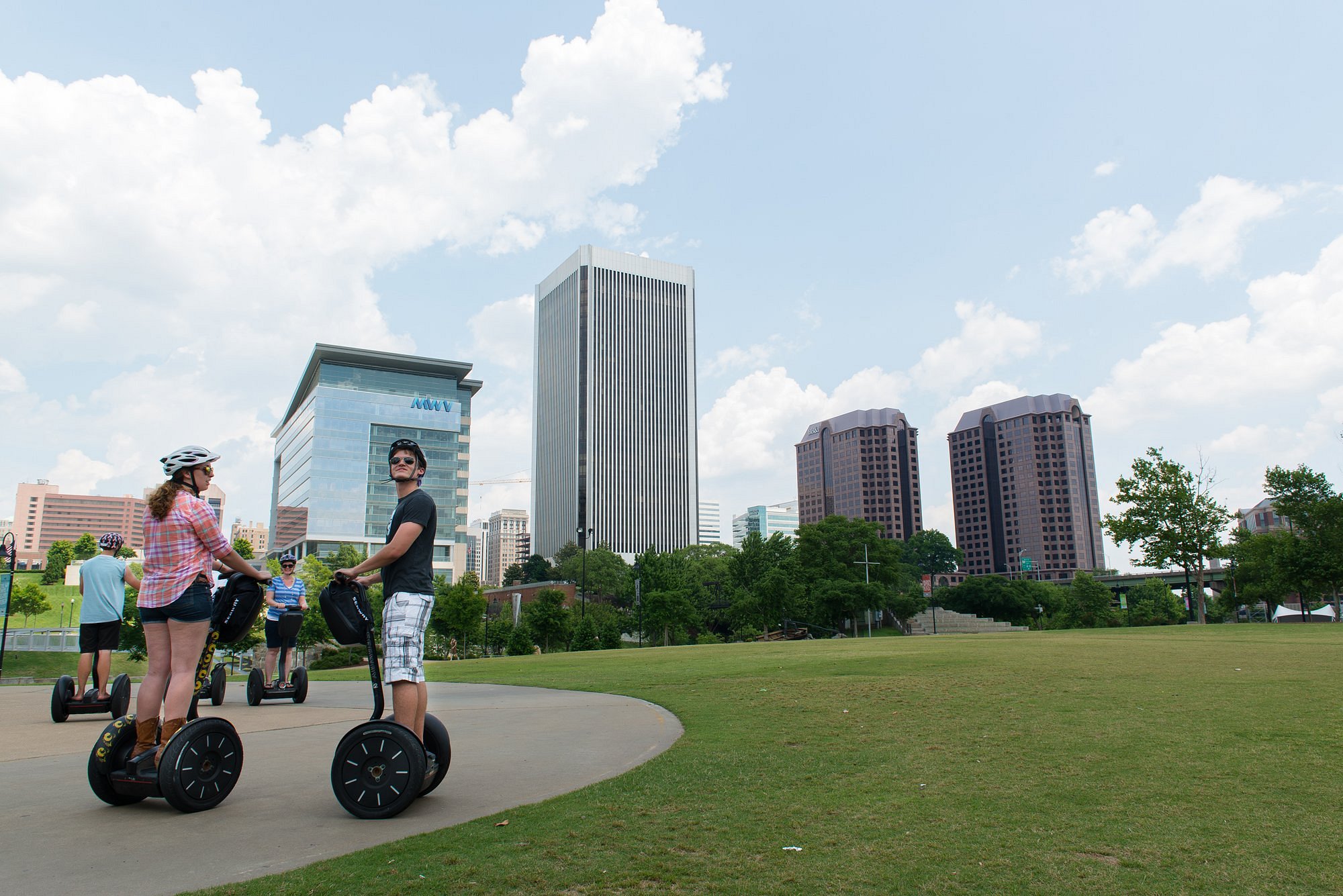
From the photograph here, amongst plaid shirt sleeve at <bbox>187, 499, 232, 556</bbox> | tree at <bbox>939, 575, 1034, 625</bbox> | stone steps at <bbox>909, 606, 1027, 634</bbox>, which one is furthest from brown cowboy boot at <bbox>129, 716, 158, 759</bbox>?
tree at <bbox>939, 575, 1034, 625</bbox>

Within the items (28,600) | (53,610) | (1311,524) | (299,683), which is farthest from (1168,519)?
(53,610)

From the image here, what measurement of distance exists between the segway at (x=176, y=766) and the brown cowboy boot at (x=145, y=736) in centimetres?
5

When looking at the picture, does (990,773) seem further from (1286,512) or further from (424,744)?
(1286,512)

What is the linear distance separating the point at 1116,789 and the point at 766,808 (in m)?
2.19

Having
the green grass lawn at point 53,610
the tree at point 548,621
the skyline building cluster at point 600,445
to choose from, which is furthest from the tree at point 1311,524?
the green grass lawn at point 53,610

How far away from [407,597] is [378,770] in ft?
3.51

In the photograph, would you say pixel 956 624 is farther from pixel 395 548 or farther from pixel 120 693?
pixel 395 548

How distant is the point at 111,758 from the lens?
200 inches

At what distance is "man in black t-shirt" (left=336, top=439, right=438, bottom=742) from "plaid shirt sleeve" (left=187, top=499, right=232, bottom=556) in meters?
0.95

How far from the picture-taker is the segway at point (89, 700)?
9586 millimetres

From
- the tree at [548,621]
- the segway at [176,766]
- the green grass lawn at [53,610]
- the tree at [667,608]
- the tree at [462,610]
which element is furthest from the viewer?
the green grass lawn at [53,610]

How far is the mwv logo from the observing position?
140 m

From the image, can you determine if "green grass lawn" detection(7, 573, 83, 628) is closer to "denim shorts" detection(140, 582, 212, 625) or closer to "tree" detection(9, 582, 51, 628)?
"tree" detection(9, 582, 51, 628)

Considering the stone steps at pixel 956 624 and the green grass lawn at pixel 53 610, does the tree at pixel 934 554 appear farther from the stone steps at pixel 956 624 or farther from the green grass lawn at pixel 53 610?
the green grass lawn at pixel 53 610
